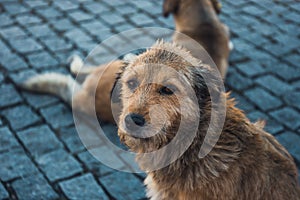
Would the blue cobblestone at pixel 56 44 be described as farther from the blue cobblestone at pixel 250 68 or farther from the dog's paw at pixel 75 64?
the blue cobblestone at pixel 250 68

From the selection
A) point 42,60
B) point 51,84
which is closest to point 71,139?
point 51,84

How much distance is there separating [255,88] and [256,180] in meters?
3.11

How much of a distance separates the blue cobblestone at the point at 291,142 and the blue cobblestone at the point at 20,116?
10.2ft

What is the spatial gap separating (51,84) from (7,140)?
1025mm

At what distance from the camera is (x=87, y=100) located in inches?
214

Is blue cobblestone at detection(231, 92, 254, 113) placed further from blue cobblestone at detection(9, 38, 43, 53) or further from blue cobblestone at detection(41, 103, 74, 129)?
blue cobblestone at detection(9, 38, 43, 53)

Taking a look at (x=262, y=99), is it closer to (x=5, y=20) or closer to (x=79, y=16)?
(x=79, y=16)

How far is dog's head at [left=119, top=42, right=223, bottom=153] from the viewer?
3090 millimetres

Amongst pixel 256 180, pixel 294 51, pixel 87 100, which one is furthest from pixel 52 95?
pixel 294 51

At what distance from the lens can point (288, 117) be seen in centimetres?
577

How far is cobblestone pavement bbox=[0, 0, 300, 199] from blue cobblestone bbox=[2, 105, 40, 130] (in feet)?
0.04

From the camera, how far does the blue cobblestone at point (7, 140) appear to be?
17.0 ft

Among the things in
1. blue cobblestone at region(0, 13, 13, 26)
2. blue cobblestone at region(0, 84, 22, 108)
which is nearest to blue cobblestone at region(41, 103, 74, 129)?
blue cobblestone at region(0, 84, 22, 108)

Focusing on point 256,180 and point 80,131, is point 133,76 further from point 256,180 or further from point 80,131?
point 80,131
